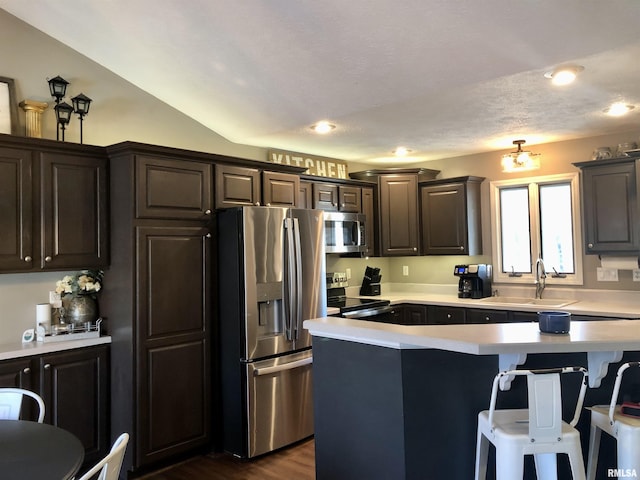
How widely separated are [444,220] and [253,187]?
2259 millimetres

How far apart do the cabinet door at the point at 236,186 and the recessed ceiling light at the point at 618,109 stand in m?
2.66

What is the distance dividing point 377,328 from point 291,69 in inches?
71.5

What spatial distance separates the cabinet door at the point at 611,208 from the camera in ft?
12.8

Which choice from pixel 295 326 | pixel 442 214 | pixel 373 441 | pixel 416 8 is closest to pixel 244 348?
pixel 295 326

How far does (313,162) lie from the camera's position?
5117 mm

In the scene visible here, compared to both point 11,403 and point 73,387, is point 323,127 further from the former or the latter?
point 11,403

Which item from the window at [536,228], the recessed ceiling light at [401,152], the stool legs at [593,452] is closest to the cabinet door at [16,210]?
the stool legs at [593,452]

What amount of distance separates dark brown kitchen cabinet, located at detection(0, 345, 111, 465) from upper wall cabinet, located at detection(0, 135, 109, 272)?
559mm

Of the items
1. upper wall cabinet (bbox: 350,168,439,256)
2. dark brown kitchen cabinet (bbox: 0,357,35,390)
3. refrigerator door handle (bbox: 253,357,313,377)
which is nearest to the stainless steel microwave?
upper wall cabinet (bbox: 350,168,439,256)

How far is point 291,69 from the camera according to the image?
311 centimetres

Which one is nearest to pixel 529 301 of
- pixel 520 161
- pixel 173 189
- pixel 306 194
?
pixel 520 161

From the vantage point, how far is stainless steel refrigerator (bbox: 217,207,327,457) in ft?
11.0

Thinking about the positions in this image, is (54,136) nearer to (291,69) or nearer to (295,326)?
(291,69)

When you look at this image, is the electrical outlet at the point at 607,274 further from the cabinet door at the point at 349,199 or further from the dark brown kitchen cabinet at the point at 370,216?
the cabinet door at the point at 349,199
